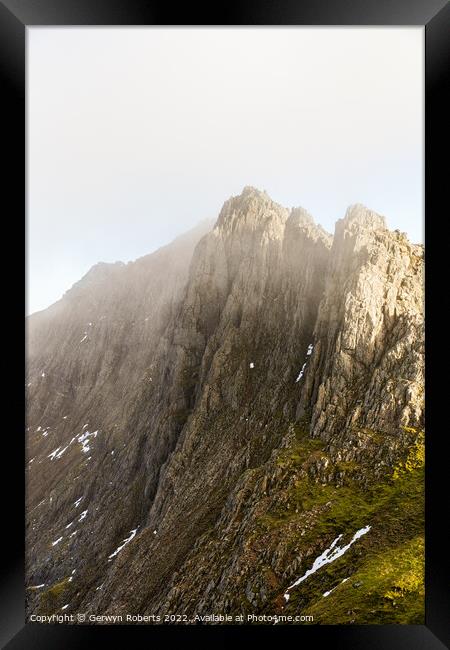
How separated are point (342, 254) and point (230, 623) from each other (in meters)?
36.3

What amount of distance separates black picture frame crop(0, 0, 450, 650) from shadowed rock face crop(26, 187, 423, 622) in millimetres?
1246

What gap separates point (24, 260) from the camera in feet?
21.2

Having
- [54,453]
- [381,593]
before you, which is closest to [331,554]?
[381,593]

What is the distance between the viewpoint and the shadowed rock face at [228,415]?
25344mm

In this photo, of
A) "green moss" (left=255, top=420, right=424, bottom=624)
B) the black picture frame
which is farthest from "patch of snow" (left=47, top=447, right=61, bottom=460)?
the black picture frame

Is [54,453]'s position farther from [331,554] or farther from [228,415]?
[331,554]

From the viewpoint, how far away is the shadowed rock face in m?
25.3

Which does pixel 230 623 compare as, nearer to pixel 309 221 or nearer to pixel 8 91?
pixel 8 91

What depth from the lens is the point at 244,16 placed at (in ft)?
20.5

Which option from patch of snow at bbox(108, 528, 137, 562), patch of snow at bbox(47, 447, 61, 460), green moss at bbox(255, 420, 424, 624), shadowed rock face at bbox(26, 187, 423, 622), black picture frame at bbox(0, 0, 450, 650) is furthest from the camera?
patch of snow at bbox(47, 447, 61, 460)

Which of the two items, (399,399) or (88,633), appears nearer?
(88,633)

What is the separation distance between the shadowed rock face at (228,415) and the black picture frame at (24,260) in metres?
1.25

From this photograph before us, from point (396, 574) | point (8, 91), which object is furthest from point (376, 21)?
point (396, 574)

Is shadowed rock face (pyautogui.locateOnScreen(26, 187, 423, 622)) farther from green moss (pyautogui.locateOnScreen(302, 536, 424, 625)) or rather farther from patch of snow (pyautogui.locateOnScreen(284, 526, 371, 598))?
green moss (pyautogui.locateOnScreen(302, 536, 424, 625))
